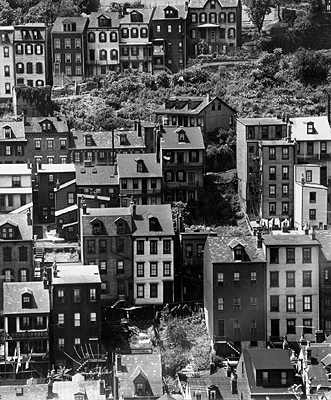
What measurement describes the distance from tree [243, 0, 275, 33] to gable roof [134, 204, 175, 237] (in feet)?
165

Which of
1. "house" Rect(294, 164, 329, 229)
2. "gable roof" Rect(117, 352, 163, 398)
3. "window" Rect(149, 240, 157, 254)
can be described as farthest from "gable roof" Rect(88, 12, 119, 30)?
"gable roof" Rect(117, 352, 163, 398)

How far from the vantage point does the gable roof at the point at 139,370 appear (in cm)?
10788

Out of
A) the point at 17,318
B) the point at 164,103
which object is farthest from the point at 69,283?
the point at 164,103

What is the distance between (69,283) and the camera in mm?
117000

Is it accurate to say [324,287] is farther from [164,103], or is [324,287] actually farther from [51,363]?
[164,103]

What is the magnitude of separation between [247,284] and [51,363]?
1516 cm

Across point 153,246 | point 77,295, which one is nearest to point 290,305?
point 153,246

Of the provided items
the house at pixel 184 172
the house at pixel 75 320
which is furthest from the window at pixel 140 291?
the house at pixel 184 172

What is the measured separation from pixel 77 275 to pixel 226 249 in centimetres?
1106

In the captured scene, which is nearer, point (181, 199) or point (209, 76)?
point (181, 199)

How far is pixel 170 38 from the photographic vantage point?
168 meters

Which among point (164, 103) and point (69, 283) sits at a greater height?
point (164, 103)

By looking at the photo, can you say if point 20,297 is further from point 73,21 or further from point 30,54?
point 73,21

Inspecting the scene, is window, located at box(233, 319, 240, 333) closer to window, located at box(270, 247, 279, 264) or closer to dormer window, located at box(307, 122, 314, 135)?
window, located at box(270, 247, 279, 264)
